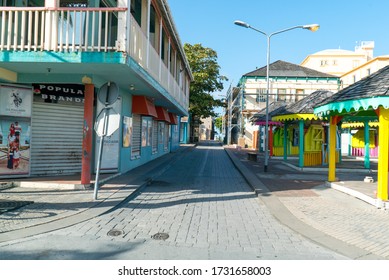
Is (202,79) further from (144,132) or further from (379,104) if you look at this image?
(379,104)

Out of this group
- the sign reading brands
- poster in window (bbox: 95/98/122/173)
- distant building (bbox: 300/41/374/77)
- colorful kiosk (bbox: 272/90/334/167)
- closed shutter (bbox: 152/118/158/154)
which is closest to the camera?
the sign reading brands

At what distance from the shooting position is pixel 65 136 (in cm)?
939

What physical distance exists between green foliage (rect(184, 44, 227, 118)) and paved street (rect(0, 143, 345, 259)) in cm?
3332

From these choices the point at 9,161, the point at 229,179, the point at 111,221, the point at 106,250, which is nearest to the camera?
the point at 106,250

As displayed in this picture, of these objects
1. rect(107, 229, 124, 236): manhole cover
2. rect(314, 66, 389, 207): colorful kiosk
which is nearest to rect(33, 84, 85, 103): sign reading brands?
rect(107, 229, 124, 236): manhole cover

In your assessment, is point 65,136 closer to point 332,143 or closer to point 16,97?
point 16,97

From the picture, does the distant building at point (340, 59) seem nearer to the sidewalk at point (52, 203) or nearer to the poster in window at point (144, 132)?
the poster in window at point (144, 132)

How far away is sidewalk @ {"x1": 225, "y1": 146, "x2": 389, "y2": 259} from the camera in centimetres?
449

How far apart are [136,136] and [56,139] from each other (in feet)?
14.3

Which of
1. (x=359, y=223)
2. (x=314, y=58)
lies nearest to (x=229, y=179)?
(x=359, y=223)

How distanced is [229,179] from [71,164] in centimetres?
571

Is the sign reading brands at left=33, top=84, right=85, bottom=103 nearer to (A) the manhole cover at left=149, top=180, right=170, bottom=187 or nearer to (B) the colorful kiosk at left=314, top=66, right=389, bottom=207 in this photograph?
(A) the manhole cover at left=149, top=180, right=170, bottom=187
